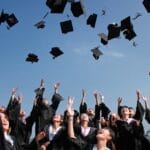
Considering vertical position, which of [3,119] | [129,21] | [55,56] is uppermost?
[129,21]

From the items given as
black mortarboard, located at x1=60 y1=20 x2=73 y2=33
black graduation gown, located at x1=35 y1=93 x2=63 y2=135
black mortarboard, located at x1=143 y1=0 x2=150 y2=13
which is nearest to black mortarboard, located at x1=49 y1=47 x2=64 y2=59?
black mortarboard, located at x1=60 y1=20 x2=73 y2=33

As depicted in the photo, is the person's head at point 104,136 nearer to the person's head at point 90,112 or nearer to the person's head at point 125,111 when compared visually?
the person's head at point 125,111

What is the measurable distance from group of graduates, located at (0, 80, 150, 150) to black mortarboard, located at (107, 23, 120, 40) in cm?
137

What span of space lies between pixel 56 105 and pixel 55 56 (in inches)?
47.1

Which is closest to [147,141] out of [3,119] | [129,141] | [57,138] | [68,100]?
[129,141]

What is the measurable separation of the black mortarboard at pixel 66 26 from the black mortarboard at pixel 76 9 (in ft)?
2.01

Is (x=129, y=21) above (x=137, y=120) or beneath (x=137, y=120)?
above

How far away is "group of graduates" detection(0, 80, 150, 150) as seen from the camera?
239 inches

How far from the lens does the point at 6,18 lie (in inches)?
405

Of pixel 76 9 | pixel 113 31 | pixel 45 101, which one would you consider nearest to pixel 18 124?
pixel 45 101

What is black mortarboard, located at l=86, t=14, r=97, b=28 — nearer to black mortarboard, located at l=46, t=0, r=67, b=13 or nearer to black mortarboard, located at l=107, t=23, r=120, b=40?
black mortarboard, located at l=107, t=23, r=120, b=40

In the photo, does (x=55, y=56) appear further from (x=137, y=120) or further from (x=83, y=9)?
(x=137, y=120)

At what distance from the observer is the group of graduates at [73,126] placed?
6062 millimetres

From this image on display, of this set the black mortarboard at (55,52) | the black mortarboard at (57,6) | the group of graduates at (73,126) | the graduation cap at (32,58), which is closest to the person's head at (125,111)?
the group of graduates at (73,126)
